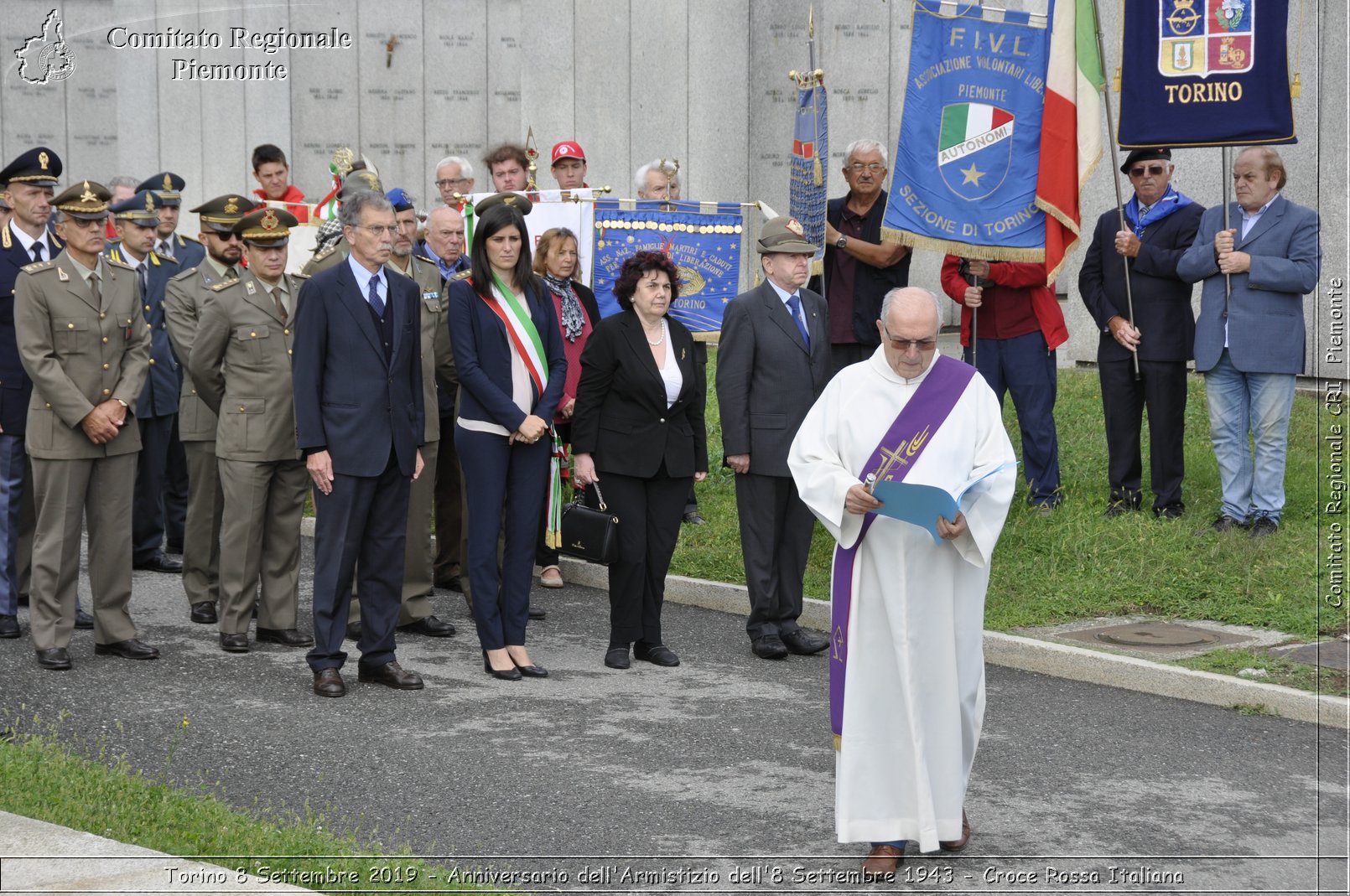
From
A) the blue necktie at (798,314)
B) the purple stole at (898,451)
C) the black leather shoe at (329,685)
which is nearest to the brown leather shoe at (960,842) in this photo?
the purple stole at (898,451)

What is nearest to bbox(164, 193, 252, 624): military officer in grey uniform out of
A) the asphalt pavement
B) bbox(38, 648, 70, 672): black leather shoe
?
the asphalt pavement

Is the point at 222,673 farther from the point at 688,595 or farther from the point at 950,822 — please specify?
the point at 950,822

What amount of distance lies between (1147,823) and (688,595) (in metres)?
4.53

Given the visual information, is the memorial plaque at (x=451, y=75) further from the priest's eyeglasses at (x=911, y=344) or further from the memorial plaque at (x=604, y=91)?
the priest's eyeglasses at (x=911, y=344)

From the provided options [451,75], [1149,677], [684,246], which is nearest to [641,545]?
[1149,677]

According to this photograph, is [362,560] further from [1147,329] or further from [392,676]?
[1147,329]

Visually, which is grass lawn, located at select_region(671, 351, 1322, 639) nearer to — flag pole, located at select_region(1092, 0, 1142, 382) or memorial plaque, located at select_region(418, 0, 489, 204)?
flag pole, located at select_region(1092, 0, 1142, 382)

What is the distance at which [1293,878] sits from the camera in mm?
5270

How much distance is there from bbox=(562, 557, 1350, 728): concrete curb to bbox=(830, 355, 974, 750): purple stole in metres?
2.69

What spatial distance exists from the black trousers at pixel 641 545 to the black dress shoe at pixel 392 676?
1123 mm

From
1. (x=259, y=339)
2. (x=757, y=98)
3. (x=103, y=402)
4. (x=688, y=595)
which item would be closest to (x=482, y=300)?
(x=259, y=339)

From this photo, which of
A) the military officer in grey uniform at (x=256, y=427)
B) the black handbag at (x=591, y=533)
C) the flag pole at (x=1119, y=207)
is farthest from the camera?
the flag pole at (x=1119, y=207)

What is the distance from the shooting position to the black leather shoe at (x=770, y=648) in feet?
27.8

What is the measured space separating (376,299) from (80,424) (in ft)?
5.69
